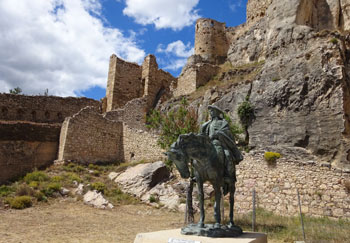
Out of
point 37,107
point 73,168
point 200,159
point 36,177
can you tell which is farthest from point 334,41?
point 37,107

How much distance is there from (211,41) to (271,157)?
2189 centimetres

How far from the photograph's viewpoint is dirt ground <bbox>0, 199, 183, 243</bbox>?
7.86m

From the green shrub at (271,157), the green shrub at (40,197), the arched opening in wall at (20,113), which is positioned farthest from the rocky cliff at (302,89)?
the arched opening in wall at (20,113)

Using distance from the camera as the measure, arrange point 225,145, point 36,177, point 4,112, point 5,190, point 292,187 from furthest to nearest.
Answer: point 4,112 → point 36,177 → point 5,190 → point 292,187 → point 225,145

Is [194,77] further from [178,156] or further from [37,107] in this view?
[178,156]

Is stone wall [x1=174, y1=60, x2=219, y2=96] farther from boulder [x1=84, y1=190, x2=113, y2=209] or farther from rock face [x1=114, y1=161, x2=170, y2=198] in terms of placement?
boulder [x1=84, y1=190, x2=113, y2=209]

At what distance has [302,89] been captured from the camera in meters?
15.0

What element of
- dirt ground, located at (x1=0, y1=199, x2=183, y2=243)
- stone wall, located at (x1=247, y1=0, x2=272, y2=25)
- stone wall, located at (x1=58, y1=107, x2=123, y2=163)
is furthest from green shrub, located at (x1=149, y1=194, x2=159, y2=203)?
stone wall, located at (x1=247, y1=0, x2=272, y2=25)

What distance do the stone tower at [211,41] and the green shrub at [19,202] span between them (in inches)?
962

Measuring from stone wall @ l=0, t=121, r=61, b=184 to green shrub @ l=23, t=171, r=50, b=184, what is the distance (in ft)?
4.44

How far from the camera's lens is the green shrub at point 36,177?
1463cm

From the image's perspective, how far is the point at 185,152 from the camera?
5637 mm

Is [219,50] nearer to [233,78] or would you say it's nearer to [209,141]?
[233,78]

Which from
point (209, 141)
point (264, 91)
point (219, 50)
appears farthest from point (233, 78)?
point (209, 141)
